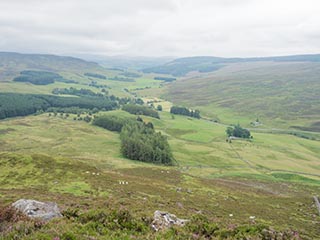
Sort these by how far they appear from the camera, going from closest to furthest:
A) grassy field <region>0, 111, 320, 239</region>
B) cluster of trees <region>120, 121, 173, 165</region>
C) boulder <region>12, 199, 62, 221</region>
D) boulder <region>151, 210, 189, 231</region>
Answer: boulder <region>151, 210, 189, 231</region>, boulder <region>12, 199, 62, 221</region>, grassy field <region>0, 111, 320, 239</region>, cluster of trees <region>120, 121, 173, 165</region>

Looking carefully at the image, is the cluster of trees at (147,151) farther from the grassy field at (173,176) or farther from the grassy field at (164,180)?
the grassy field at (173,176)

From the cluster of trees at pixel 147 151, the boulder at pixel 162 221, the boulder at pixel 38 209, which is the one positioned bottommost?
the cluster of trees at pixel 147 151

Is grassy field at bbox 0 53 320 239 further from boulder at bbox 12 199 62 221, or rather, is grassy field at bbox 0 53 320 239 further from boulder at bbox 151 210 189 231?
boulder at bbox 12 199 62 221

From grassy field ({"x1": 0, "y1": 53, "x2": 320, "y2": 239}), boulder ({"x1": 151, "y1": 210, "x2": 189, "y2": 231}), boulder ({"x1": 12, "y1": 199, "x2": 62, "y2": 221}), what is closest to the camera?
boulder ({"x1": 151, "y1": 210, "x2": 189, "y2": 231})

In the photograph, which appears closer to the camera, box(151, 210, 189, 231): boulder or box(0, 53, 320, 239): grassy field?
box(151, 210, 189, 231): boulder

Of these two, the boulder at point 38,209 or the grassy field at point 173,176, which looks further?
the grassy field at point 173,176

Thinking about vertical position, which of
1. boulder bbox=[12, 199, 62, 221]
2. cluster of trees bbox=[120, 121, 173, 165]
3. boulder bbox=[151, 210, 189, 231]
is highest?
boulder bbox=[12, 199, 62, 221]

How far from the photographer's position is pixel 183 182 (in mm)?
82062

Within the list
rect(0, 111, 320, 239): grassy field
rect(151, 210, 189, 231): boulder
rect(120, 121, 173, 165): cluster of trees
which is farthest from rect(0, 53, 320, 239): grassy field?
rect(120, 121, 173, 165): cluster of trees

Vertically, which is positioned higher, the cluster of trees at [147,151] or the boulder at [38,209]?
the boulder at [38,209]

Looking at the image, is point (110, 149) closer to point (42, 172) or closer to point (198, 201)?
point (42, 172)

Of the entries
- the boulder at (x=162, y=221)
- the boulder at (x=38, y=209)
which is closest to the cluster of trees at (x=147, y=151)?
the boulder at (x=162, y=221)

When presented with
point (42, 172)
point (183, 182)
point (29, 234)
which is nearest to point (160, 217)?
point (29, 234)

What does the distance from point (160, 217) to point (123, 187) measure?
121ft
